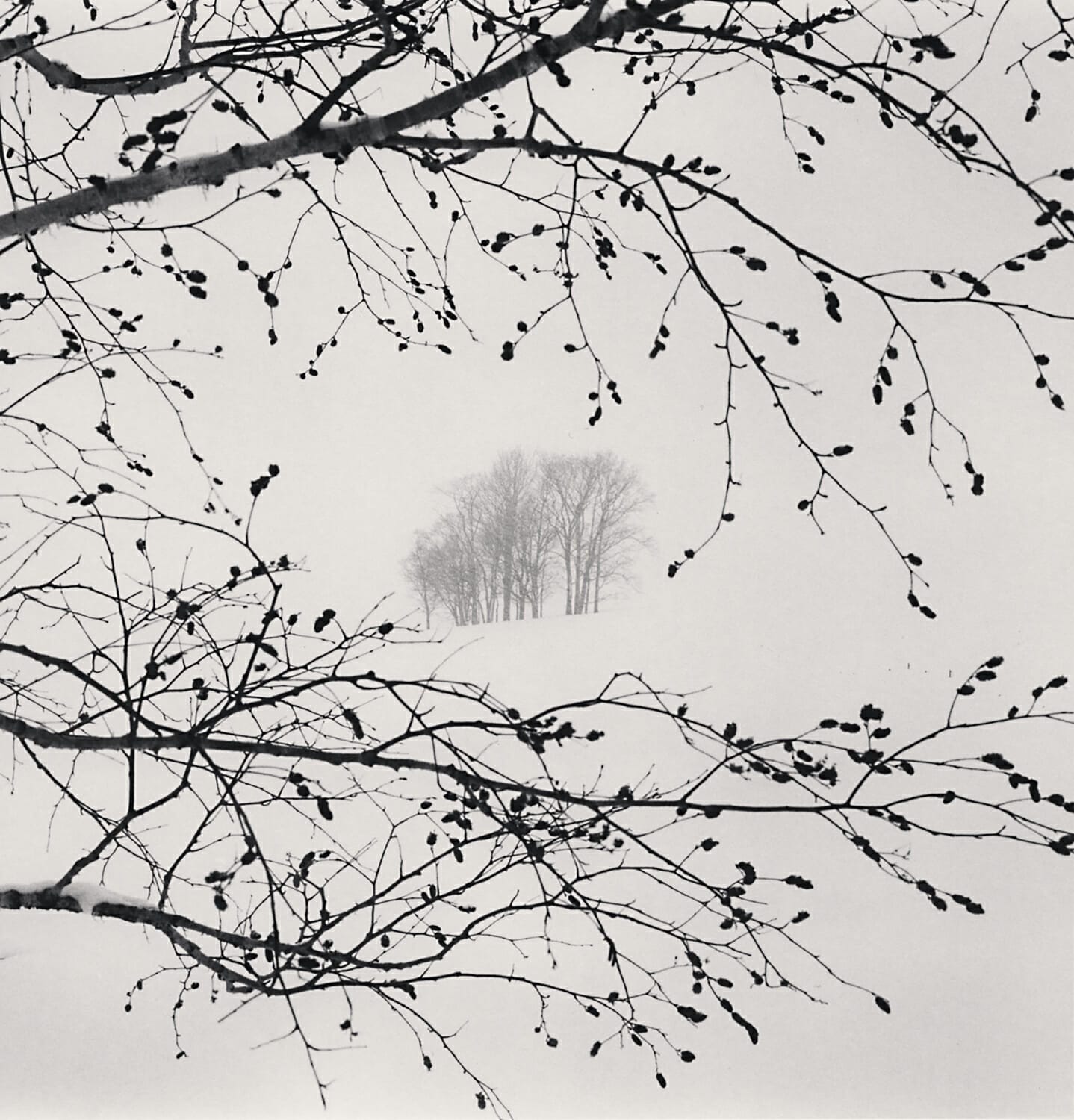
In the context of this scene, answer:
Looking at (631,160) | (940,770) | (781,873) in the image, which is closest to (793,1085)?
(781,873)

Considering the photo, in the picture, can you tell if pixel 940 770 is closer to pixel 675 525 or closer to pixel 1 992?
pixel 675 525

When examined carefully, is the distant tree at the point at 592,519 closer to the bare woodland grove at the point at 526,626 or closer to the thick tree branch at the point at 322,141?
the bare woodland grove at the point at 526,626

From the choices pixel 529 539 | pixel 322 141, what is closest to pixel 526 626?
pixel 529 539

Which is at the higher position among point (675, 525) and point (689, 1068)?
point (675, 525)

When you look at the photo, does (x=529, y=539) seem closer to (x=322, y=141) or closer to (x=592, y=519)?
(x=592, y=519)

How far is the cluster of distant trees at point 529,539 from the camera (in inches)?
214

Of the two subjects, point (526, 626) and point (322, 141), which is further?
point (526, 626)

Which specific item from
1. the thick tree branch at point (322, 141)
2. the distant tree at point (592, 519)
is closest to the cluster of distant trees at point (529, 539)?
the distant tree at point (592, 519)

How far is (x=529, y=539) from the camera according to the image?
5629mm

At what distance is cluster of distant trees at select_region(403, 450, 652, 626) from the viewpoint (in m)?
5.43

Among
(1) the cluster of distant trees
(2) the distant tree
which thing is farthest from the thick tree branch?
(2) the distant tree

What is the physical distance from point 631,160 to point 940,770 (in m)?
4.10

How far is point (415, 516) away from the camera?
5.53 metres

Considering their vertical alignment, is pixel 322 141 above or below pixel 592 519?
below
